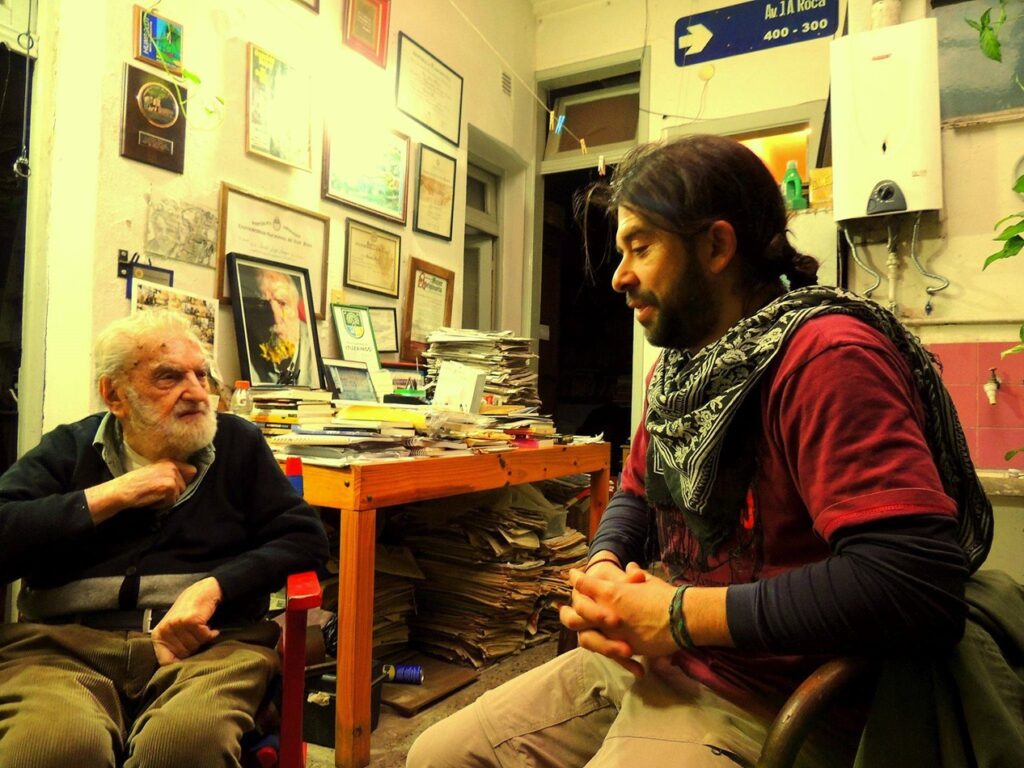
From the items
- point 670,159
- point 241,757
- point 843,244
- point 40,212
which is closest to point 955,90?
point 843,244

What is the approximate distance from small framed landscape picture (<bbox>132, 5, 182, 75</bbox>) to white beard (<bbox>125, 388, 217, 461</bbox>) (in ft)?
4.27

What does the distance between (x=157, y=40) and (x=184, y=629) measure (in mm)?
1859

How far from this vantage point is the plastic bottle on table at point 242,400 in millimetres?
2215

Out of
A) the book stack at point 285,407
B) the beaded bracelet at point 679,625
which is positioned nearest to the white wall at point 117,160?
the book stack at point 285,407

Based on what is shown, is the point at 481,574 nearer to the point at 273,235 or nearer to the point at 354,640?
the point at 354,640

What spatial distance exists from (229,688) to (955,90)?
2.80 metres

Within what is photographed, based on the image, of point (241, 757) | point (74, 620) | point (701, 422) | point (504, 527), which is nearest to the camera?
point (701, 422)

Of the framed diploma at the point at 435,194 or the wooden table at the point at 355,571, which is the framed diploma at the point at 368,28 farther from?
the wooden table at the point at 355,571

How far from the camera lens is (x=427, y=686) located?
7.35 ft

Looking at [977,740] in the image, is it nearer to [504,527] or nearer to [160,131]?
[504,527]

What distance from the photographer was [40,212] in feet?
6.73

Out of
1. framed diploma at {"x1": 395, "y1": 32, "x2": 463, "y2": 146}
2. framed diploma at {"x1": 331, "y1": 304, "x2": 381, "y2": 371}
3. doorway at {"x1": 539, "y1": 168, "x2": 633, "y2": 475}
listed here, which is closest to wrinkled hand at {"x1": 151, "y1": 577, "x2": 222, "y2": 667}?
framed diploma at {"x1": 331, "y1": 304, "x2": 381, "y2": 371}

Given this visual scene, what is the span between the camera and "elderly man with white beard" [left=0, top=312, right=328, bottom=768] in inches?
43.3

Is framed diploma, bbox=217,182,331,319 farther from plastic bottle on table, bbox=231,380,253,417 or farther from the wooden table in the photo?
the wooden table
